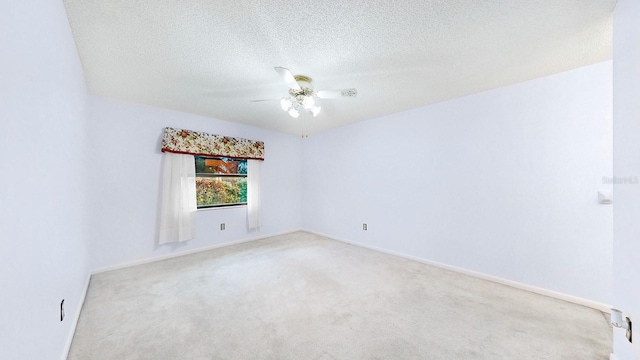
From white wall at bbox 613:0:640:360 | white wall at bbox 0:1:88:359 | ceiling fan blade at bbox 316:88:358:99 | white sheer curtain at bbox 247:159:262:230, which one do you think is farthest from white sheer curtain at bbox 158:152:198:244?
white wall at bbox 613:0:640:360

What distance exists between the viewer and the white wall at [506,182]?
2.16 meters

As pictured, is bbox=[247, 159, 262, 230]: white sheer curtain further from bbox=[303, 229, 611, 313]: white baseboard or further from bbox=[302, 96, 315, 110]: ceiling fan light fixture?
bbox=[303, 229, 611, 313]: white baseboard

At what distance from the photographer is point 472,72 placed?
2322mm

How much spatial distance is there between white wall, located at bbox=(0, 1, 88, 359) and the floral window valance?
1676mm

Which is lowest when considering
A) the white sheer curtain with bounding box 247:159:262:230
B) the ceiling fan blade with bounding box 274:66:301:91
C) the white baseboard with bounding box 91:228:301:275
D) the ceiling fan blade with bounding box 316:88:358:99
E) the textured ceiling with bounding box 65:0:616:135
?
the white baseboard with bounding box 91:228:301:275

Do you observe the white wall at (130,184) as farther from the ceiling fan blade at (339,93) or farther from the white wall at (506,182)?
the white wall at (506,182)

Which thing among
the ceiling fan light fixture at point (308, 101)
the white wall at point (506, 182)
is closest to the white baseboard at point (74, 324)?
the ceiling fan light fixture at point (308, 101)

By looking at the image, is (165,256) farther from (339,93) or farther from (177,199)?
(339,93)

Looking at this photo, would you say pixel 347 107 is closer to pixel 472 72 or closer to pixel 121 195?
pixel 472 72

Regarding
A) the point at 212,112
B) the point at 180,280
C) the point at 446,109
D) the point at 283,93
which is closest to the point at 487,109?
the point at 446,109

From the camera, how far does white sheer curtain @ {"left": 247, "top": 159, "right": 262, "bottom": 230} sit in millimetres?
A: 4422

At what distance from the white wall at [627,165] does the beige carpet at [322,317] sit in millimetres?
513

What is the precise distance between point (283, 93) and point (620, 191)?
3030 mm

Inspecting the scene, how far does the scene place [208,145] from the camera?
3.81 meters
